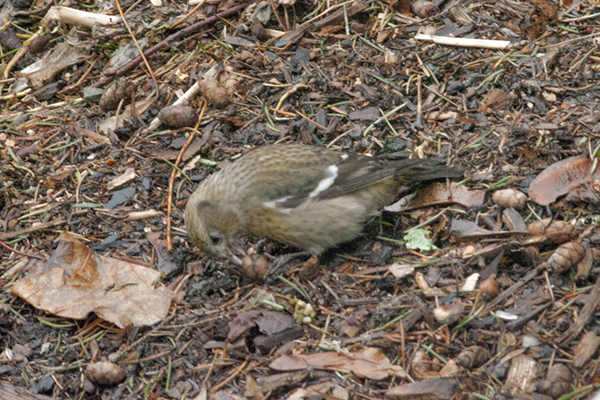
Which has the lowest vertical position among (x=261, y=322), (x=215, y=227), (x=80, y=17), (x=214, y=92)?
(x=261, y=322)

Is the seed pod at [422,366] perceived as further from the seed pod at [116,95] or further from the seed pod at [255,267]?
the seed pod at [116,95]

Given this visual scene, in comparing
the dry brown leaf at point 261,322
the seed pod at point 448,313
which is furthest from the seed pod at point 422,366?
the dry brown leaf at point 261,322

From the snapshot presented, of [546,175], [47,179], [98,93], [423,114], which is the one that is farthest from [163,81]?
[546,175]

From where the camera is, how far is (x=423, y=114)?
17.8 ft

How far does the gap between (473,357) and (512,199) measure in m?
1.48

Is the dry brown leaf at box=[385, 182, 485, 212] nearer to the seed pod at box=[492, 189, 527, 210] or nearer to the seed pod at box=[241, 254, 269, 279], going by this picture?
the seed pod at box=[492, 189, 527, 210]

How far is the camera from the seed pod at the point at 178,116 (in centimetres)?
566

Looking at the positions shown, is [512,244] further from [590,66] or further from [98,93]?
[98,93]

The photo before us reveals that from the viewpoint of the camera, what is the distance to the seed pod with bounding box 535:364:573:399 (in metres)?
3.14

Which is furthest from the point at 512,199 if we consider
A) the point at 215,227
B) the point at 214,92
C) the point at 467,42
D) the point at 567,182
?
the point at 214,92

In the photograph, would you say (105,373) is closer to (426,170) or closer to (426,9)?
(426,170)

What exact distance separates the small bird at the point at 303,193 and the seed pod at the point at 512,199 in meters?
0.46

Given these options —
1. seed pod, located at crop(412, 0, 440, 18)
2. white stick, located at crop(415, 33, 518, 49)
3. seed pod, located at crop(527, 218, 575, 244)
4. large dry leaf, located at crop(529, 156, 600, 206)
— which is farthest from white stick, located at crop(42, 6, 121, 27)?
seed pod, located at crop(527, 218, 575, 244)

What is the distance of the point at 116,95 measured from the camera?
5.95m
